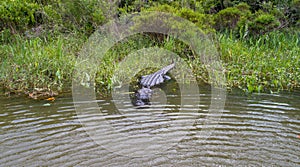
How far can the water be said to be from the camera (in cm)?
269

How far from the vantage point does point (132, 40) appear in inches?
309

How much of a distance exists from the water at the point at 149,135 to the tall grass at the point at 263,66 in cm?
92

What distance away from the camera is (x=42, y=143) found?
9.99ft

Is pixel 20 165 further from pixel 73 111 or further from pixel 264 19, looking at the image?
pixel 264 19

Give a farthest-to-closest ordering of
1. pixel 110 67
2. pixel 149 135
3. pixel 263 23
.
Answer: pixel 263 23
pixel 110 67
pixel 149 135

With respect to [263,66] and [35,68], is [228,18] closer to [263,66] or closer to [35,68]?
[263,66]

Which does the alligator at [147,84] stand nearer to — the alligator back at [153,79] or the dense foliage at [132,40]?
the alligator back at [153,79]

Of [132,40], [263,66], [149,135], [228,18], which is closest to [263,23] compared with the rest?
[228,18]

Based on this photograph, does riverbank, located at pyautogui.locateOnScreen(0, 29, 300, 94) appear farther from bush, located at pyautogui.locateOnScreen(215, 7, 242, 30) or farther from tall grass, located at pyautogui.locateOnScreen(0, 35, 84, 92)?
bush, located at pyautogui.locateOnScreen(215, 7, 242, 30)

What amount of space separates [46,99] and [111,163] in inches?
93.5

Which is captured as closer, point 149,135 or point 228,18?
point 149,135

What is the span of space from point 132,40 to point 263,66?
10.4ft

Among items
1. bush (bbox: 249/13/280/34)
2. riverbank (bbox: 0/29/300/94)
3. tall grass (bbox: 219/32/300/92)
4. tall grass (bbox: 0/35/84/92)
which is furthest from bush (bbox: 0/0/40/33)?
bush (bbox: 249/13/280/34)

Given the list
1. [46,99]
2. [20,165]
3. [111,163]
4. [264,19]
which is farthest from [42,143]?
[264,19]
